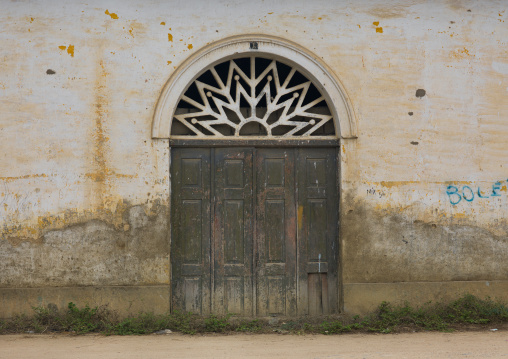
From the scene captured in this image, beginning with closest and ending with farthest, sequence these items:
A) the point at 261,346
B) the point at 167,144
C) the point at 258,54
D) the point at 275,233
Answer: the point at 261,346
the point at 167,144
the point at 258,54
the point at 275,233

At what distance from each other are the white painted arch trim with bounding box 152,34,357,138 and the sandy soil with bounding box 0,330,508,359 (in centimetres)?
230

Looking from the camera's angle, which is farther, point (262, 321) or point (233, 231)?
point (233, 231)

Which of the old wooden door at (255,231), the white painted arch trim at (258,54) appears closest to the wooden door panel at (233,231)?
the old wooden door at (255,231)

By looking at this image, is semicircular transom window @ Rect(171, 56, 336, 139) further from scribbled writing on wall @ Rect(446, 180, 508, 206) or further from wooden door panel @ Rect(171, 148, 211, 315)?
scribbled writing on wall @ Rect(446, 180, 508, 206)

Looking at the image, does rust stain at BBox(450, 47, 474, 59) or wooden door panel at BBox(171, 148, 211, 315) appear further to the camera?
rust stain at BBox(450, 47, 474, 59)

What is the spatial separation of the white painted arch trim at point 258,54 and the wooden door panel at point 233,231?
81 cm

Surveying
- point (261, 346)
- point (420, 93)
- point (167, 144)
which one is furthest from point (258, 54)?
point (261, 346)

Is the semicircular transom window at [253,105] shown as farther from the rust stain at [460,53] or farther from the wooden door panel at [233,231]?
the rust stain at [460,53]

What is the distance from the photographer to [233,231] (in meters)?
6.75

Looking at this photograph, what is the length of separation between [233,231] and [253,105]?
1528 mm

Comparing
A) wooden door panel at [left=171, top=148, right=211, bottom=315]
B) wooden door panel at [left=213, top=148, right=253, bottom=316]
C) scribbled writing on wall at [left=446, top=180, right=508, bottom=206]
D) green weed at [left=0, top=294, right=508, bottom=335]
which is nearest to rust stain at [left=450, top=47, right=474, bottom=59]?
scribbled writing on wall at [left=446, top=180, right=508, bottom=206]

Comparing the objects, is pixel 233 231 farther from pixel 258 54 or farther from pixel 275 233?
pixel 258 54

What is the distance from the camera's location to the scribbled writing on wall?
679 centimetres

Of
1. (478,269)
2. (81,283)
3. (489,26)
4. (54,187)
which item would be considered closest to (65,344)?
(81,283)
